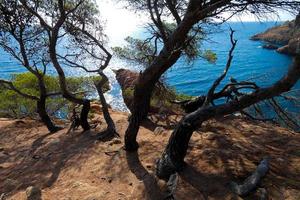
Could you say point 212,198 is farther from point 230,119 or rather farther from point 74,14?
point 74,14

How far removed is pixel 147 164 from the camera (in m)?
8.75

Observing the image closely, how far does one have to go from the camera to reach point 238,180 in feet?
22.7

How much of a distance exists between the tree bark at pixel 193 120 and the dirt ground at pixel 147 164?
290 mm

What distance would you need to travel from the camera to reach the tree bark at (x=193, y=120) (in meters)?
6.33

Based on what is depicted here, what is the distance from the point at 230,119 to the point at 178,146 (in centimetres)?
586

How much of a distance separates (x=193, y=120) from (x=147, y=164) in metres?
2.16

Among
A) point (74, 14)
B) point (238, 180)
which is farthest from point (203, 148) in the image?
point (74, 14)

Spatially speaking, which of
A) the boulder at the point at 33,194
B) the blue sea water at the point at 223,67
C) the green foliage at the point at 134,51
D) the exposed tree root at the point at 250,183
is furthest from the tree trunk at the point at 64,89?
the blue sea water at the point at 223,67

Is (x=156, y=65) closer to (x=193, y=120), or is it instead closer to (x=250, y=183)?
(x=193, y=120)

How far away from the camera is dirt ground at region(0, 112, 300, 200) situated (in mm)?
7012

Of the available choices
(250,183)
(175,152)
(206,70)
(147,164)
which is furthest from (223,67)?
(250,183)

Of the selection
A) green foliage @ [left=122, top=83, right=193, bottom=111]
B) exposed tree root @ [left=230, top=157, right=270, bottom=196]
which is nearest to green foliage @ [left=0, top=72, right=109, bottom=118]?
green foliage @ [left=122, top=83, right=193, bottom=111]

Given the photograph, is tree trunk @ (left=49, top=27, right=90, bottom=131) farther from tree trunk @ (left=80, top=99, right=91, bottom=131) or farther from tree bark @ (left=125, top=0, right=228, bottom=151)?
tree bark @ (left=125, top=0, right=228, bottom=151)

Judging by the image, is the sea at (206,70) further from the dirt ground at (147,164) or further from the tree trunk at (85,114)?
the dirt ground at (147,164)
